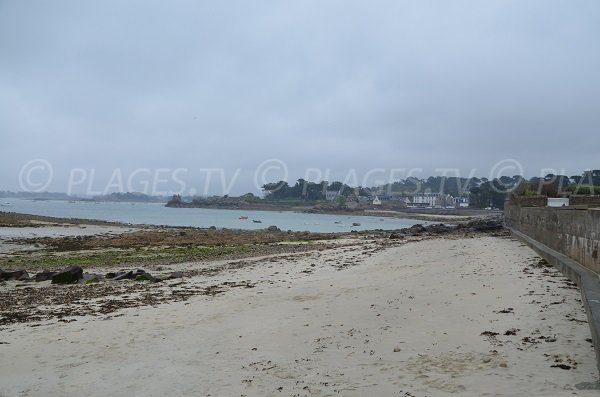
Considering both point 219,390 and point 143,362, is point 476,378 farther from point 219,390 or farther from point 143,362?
point 143,362

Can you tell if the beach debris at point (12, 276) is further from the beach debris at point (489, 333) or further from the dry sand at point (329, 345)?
the beach debris at point (489, 333)

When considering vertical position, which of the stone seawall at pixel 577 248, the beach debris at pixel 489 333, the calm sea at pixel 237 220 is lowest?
the calm sea at pixel 237 220

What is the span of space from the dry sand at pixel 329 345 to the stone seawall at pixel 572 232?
765 mm

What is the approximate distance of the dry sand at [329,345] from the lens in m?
4.91

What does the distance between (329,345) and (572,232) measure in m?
6.95

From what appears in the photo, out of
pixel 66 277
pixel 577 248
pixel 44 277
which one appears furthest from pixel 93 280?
pixel 577 248

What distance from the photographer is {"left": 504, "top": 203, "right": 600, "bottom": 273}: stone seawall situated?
8164 mm

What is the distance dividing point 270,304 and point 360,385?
483 cm

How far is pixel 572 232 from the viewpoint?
10.3m

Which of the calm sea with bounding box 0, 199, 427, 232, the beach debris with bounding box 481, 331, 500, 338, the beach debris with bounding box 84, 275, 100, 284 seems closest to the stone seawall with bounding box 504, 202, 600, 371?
the beach debris with bounding box 481, 331, 500, 338

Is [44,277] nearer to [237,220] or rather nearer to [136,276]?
[136,276]

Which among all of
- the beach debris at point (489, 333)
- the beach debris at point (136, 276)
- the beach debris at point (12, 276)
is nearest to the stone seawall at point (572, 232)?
the beach debris at point (489, 333)

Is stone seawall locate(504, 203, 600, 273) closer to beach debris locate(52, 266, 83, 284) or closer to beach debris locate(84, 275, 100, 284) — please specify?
beach debris locate(84, 275, 100, 284)

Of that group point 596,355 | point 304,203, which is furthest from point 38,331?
point 304,203
